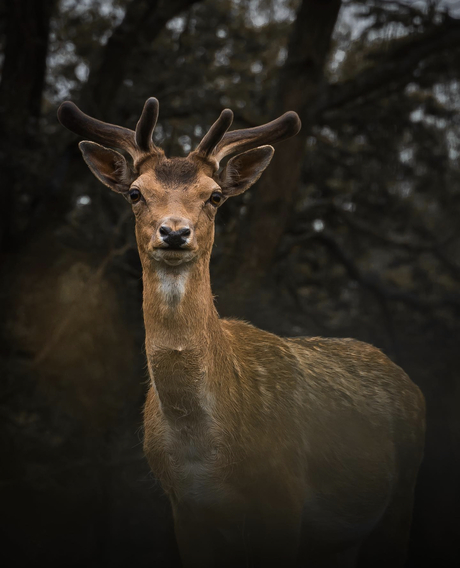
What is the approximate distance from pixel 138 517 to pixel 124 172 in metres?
4.19

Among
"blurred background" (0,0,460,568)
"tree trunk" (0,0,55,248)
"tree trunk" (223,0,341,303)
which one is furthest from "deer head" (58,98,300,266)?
"tree trunk" (0,0,55,248)

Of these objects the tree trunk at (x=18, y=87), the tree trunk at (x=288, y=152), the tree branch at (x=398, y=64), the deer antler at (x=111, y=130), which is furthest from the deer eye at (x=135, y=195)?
the tree branch at (x=398, y=64)

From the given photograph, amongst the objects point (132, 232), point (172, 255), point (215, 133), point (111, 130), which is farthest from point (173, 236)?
point (132, 232)

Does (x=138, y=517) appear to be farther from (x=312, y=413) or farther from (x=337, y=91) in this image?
(x=337, y=91)

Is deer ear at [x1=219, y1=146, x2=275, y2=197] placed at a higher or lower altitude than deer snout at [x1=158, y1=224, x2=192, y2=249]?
higher

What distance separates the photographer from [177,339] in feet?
12.8

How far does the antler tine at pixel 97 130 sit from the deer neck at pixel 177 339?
1052 mm

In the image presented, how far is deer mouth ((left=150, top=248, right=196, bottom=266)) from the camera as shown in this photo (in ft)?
11.8

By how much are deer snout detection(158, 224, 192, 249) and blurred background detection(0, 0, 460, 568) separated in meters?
3.15

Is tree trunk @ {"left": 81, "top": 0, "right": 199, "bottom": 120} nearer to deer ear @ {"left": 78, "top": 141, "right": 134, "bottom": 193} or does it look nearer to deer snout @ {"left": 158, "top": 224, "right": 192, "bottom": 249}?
deer ear @ {"left": 78, "top": 141, "right": 134, "bottom": 193}

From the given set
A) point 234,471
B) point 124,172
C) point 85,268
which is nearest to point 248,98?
point 85,268

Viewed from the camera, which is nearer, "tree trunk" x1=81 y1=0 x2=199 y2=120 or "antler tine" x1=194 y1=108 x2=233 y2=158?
"antler tine" x1=194 y1=108 x2=233 y2=158

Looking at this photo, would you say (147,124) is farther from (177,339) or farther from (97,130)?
(177,339)

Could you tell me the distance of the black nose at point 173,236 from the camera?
138 inches
